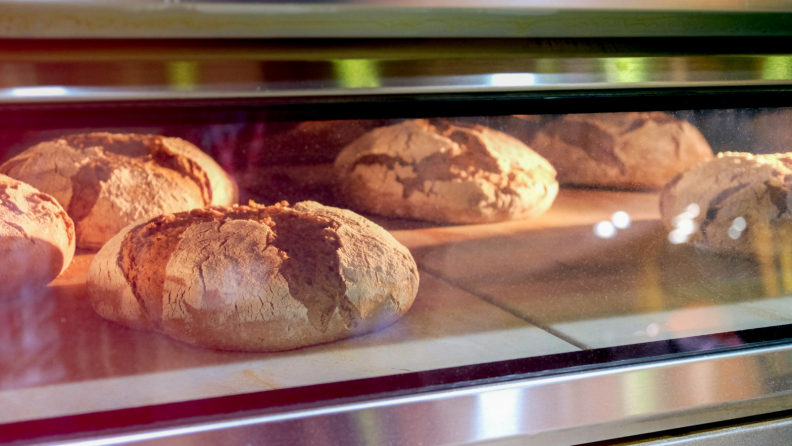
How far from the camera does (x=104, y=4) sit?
19.7 inches

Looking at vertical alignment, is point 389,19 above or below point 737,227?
above

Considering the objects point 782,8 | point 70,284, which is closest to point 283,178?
point 70,284

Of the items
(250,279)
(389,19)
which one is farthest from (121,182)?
(389,19)

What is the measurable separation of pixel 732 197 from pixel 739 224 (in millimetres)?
59

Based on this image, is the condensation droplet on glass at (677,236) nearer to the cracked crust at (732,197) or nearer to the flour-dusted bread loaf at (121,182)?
the cracked crust at (732,197)

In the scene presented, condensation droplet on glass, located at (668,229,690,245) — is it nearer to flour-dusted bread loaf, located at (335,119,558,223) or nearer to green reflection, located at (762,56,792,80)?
flour-dusted bread loaf, located at (335,119,558,223)

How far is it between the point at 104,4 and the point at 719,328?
906mm

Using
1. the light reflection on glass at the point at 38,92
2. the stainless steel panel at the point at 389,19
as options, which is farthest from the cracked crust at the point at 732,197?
the light reflection on glass at the point at 38,92

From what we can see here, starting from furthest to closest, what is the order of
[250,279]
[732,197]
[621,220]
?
[732,197] < [621,220] < [250,279]

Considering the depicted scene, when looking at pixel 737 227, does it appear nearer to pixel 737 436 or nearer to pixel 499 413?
pixel 737 436

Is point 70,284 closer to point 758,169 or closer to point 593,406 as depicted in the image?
point 593,406

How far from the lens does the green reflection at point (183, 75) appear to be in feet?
1.86

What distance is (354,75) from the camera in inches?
24.3

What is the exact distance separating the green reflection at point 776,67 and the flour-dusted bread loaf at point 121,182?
824 mm
